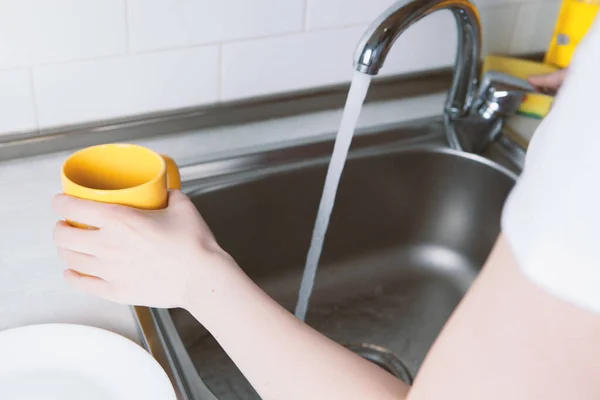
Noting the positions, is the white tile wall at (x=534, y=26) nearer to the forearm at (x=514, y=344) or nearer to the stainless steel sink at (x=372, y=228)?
the stainless steel sink at (x=372, y=228)

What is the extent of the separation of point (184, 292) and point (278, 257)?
40cm

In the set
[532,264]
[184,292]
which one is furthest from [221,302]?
[532,264]

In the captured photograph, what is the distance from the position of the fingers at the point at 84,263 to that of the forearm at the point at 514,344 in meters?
0.28

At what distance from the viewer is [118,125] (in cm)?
89

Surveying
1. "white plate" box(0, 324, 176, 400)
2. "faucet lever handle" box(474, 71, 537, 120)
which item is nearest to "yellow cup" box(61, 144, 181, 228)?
"white plate" box(0, 324, 176, 400)

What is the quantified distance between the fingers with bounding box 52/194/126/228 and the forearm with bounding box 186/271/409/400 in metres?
0.09

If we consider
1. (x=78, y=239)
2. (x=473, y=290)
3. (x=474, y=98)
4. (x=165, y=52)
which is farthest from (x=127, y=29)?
(x=473, y=290)

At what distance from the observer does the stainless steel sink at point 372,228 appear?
889 millimetres

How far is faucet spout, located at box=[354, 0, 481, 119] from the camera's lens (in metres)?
0.74

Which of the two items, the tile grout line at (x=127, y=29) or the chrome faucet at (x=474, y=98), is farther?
the chrome faucet at (x=474, y=98)

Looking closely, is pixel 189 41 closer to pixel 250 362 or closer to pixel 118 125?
pixel 118 125

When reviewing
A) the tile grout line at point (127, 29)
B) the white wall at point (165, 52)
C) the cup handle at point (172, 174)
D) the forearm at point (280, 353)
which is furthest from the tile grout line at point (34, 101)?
the forearm at point (280, 353)

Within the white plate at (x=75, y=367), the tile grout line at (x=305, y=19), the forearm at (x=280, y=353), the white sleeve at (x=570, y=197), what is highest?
the white sleeve at (x=570, y=197)

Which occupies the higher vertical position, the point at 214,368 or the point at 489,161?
the point at 489,161
